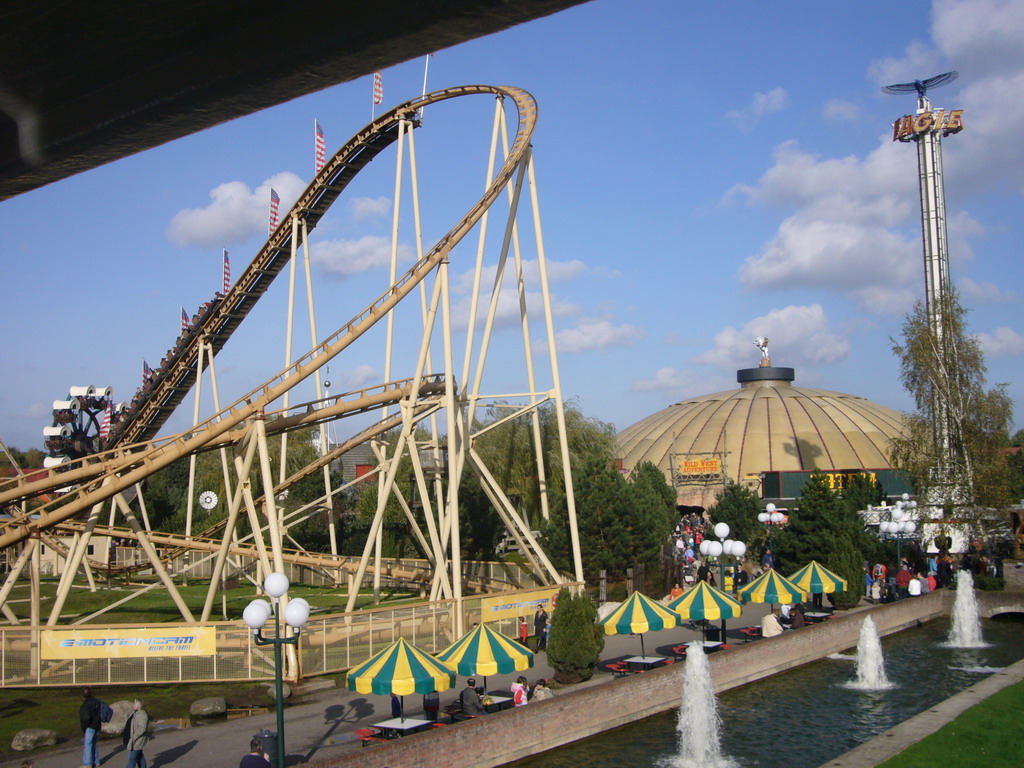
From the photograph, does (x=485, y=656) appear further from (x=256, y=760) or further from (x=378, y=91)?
(x=378, y=91)

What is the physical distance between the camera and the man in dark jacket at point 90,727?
13.5 metres

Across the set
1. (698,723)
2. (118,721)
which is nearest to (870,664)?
(698,723)

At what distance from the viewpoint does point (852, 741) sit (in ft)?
53.1

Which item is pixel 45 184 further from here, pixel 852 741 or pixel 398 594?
pixel 398 594

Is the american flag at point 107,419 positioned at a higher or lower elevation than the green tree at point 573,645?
higher

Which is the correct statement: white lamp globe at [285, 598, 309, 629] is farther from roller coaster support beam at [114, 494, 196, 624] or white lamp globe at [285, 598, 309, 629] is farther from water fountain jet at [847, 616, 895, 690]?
water fountain jet at [847, 616, 895, 690]

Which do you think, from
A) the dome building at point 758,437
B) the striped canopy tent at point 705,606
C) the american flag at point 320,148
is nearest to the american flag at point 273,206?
the american flag at point 320,148

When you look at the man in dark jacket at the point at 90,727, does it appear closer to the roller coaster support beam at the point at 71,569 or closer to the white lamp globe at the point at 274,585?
the white lamp globe at the point at 274,585

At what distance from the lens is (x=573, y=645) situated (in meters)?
18.7

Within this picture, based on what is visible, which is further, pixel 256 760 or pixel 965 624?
pixel 965 624

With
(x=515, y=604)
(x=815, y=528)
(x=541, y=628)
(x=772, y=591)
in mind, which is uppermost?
(x=815, y=528)

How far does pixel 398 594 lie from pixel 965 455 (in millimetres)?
22816

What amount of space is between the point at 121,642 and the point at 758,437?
68.6 metres

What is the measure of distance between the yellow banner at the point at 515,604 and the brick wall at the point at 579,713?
13.5ft
